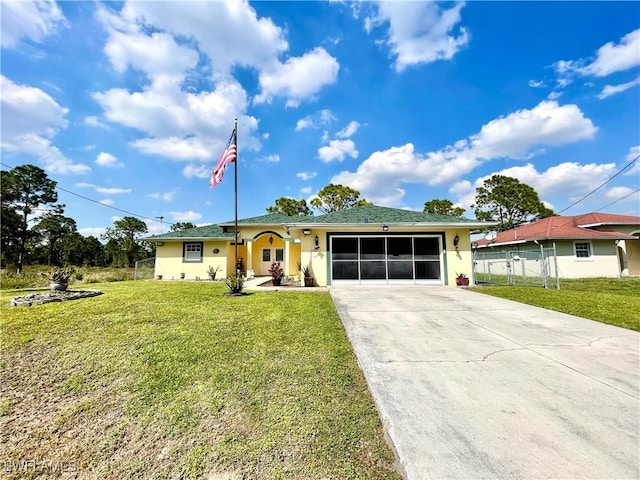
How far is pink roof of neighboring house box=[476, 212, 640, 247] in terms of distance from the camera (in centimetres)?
1623

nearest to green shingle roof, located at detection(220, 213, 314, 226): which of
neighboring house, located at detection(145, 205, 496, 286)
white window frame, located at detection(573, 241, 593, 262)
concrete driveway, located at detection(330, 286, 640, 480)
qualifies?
neighboring house, located at detection(145, 205, 496, 286)

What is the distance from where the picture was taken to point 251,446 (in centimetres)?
223

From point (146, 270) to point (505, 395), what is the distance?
65.2 ft

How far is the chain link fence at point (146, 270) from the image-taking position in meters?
17.4

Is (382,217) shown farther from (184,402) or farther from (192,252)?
(192,252)

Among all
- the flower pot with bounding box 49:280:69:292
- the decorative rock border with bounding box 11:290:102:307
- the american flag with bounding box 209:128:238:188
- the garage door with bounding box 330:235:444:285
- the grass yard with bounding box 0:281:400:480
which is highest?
the american flag with bounding box 209:128:238:188

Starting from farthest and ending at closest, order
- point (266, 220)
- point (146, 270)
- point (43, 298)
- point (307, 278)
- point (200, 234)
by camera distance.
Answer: point (266, 220), point (146, 270), point (200, 234), point (307, 278), point (43, 298)

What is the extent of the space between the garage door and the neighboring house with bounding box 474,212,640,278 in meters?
9.38

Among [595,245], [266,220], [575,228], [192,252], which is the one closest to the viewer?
[595,245]

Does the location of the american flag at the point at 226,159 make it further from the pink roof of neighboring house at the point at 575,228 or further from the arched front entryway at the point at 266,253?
the pink roof of neighboring house at the point at 575,228

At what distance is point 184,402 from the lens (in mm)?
2896

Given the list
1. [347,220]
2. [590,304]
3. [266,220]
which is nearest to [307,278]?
[347,220]

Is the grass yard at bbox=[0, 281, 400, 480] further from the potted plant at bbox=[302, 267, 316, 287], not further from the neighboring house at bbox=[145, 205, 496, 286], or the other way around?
the neighboring house at bbox=[145, 205, 496, 286]

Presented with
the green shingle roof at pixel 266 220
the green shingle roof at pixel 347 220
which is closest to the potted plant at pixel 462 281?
the green shingle roof at pixel 347 220
